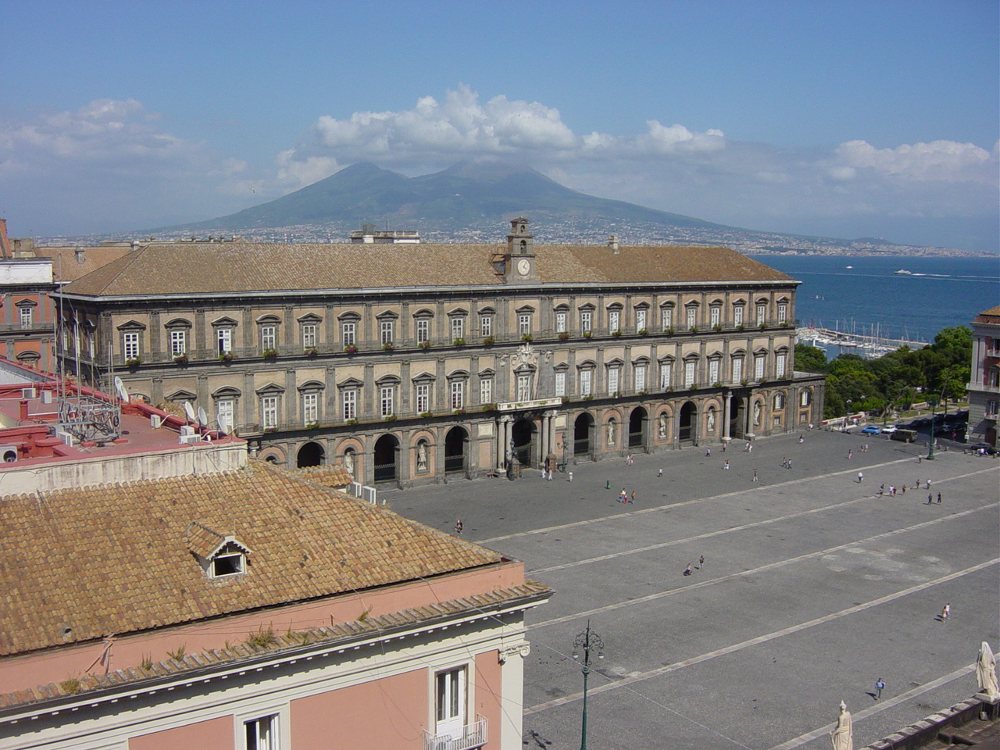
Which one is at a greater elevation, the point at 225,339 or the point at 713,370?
the point at 225,339

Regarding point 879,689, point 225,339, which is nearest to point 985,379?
→ point 879,689

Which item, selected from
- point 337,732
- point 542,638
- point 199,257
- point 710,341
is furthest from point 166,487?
point 710,341

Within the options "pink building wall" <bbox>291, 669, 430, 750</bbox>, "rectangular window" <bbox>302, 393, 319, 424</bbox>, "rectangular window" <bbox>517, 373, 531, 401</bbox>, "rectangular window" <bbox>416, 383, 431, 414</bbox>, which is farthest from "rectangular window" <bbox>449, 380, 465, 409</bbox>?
"pink building wall" <bbox>291, 669, 430, 750</bbox>

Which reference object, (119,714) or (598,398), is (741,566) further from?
(119,714)

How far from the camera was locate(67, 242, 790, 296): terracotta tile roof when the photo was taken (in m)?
52.7

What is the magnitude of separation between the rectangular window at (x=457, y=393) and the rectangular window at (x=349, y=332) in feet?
23.0

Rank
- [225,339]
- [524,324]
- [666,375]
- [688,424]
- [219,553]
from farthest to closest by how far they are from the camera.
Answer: [688,424]
[666,375]
[524,324]
[225,339]
[219,553]

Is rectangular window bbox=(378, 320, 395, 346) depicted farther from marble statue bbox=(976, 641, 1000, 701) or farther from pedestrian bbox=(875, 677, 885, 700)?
marble statue bbox=(976, 641, 1000, 701)

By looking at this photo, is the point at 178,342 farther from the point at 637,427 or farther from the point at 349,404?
the point at 637,427

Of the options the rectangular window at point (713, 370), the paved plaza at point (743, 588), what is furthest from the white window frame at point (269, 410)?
the rectangular window at point (713, 370)

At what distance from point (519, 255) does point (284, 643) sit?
47957 mm

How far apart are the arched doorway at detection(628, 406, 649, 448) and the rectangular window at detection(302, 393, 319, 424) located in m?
23.8

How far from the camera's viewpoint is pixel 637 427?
72750 mm

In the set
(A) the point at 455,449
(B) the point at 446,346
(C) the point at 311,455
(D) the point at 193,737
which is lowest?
(A) the point at 455,449
